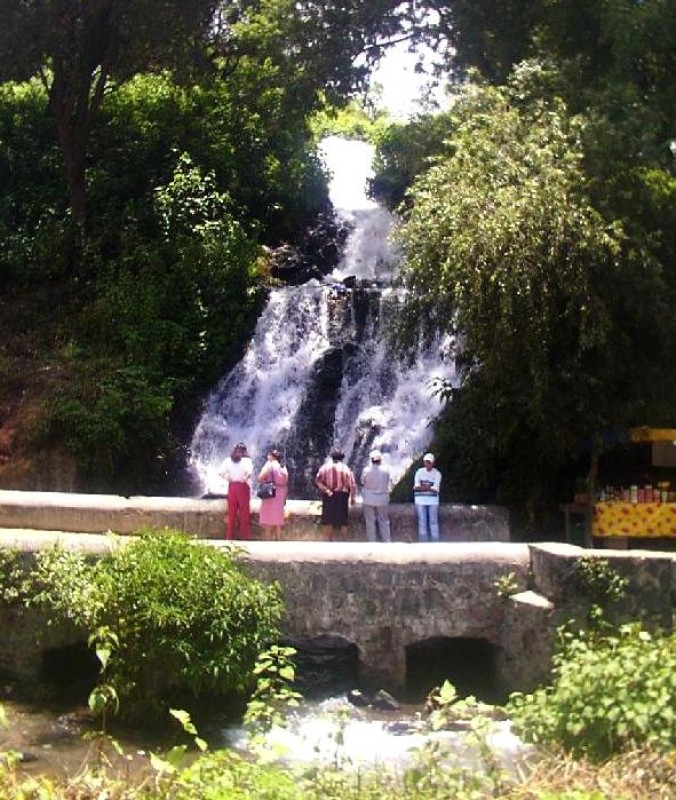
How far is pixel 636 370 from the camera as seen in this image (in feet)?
52.3

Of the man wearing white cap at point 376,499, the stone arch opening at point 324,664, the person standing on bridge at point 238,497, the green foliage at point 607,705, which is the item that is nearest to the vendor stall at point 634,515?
the man wearing white cap at point 376,499

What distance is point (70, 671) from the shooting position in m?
11.6

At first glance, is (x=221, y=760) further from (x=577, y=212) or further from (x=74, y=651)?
(x=577, y=212)

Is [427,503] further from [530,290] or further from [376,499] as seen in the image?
[530,290]

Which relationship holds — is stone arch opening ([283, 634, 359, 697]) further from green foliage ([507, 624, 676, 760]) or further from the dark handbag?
green foliage ([507, 624, 676, 760])

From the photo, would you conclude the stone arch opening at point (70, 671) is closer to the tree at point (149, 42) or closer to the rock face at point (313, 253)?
the rock face at point (313, 253)

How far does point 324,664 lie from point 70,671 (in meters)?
2.43

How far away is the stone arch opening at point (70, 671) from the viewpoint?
37.2 ft

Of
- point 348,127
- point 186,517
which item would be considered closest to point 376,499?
point 186,517

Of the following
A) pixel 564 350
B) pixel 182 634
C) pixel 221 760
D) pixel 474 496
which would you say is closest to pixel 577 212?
pixel 564 350

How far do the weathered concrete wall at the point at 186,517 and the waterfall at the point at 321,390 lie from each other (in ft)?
13.7

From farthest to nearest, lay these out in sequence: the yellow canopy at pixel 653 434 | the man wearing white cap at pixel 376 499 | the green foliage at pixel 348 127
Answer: the green foliage at pixel 348 127 → the yellow canopy at pixel 653 434 → the man wearing white cap at pixel 376 499

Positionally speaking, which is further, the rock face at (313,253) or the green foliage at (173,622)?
the rock face at (313,253)

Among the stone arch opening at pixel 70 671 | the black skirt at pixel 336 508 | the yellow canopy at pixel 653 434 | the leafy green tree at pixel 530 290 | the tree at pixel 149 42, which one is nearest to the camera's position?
the stone arch opening at pixel 70 671
